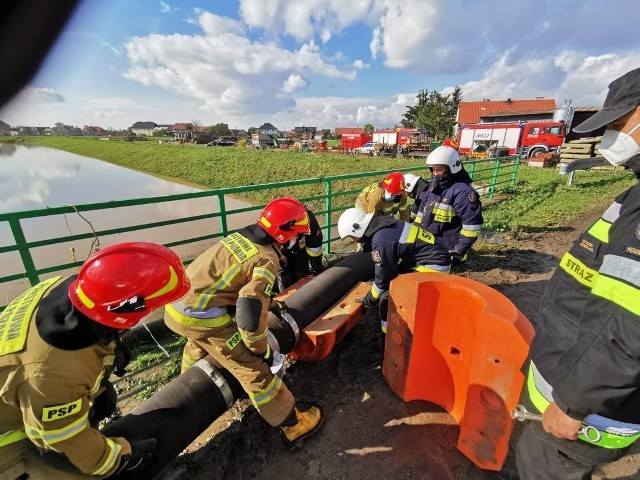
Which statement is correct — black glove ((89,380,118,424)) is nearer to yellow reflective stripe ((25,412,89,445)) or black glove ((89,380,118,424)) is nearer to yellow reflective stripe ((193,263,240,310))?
yellow reflective stripe ((25,412,89,445))

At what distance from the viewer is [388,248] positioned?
9.73 ft

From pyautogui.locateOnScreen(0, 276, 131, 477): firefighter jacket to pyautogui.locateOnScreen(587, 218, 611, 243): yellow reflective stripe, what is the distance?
2236 mm

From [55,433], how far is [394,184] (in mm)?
4825

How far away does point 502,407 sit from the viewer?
6.47 ft

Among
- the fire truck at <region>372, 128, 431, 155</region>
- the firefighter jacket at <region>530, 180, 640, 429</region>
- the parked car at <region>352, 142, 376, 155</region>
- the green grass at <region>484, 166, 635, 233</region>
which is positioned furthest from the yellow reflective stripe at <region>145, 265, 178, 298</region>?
the parked car at <region>352, 142, 376, 155</region>

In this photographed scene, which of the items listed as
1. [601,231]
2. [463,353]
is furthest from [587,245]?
[463,353]

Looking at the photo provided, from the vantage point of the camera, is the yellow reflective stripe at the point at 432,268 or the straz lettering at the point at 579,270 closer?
the straz lettering at the point at 579,270

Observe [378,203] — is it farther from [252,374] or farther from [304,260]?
[252,374]

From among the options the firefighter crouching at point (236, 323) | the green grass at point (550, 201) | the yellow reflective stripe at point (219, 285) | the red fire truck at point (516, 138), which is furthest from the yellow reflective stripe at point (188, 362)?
the red fire truck at point (516, 138)

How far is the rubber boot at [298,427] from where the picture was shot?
2393 millimetres

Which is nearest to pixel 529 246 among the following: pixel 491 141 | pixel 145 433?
pixel 145 433

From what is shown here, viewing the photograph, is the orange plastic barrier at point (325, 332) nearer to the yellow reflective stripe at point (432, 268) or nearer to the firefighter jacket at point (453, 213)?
the yellow reflective stripe at point (432, 268)

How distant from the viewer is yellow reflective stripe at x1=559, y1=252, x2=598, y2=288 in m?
1.36

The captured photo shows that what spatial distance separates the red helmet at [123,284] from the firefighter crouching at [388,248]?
1.88 metres
